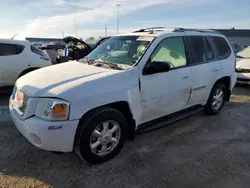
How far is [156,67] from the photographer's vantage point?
354 centimetres

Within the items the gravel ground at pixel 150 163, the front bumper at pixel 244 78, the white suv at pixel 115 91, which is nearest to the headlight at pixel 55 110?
the white suv at pixel 115 91

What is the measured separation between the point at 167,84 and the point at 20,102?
2151 mm

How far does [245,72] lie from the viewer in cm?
787

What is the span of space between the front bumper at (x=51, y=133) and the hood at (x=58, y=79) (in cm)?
34

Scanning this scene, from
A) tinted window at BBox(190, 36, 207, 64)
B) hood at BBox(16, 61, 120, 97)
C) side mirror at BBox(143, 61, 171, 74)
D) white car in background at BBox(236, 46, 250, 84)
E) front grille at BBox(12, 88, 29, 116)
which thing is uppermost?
tinted window at BBox(190, 36, 207, 64)

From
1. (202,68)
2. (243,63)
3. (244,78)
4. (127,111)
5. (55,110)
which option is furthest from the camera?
(243,63)

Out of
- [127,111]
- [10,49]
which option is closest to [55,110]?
[127,111]

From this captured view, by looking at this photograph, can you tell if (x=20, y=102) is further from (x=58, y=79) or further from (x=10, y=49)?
(x=10, y=49)

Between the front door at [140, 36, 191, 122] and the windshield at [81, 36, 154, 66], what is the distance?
0.23m

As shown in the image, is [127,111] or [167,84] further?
[167,84]

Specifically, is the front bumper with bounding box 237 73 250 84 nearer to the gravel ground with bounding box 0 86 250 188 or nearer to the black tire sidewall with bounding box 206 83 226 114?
the black tire sidewall with bounding box 206 83 226 114

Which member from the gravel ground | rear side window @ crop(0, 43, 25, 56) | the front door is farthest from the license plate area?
rear side window @ crop(0, 43, 25, 56)

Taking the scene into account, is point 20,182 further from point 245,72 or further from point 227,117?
point 245,72

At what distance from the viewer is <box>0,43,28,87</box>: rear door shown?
21.0ft
